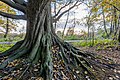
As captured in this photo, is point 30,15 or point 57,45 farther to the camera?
point 57,45

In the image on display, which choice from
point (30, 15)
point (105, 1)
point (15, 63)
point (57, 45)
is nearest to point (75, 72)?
point (57, 45)

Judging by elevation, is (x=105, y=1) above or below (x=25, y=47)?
above

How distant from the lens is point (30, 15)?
4.30 m

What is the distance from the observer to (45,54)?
410cm

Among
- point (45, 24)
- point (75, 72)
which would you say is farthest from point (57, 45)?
point (75, 72)

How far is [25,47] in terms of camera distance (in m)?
4.46

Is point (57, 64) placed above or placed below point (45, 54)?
below

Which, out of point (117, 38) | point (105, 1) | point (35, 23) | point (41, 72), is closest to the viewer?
point (41, 72)

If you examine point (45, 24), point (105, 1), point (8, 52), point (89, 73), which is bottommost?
point (89, 73)

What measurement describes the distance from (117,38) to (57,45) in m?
5.95

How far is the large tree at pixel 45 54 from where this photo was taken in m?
3.86

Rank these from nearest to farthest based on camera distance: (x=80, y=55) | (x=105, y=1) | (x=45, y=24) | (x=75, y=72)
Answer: (x=75, y=72) → (x=45, y=24) → (x=80, y=55) → (x=105, y=1)

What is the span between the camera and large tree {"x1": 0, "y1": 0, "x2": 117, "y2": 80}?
3857 millimetres

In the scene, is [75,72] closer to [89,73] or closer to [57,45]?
[89,73]
